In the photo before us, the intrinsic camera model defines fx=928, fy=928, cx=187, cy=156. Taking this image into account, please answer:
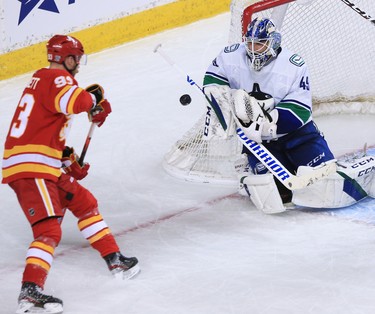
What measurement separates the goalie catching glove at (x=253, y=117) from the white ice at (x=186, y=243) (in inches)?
13.2

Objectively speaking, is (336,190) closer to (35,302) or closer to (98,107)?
(98,107)

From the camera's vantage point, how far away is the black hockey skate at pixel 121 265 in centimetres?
318

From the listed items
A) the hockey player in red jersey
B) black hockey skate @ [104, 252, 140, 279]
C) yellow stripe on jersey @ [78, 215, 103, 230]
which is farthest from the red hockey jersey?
black hockey skate @ [104, 252, 140, 279]

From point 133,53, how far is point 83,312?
3.28m

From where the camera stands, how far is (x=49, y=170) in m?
3.12

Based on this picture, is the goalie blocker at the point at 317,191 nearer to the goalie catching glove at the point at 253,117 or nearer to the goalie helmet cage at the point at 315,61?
the goalie catching glove at the point at 253,117

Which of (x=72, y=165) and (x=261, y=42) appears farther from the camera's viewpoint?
(x=261, y=42)

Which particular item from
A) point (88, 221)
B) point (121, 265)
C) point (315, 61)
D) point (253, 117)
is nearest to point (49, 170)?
point (88, 221)

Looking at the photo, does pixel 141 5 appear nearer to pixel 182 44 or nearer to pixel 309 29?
pixel 182 44

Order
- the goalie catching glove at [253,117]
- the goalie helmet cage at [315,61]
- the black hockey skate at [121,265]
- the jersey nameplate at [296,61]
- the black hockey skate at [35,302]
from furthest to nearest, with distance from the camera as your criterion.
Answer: the goalie helmet cage at [315,61] < the jersey nameplate at [296,61] < the goalie catching glove at [253,117] < the black hockey skate at [121,265] < the black hockey skate at [35,302]

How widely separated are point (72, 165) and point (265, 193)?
79 cm

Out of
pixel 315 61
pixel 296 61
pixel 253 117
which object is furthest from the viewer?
pixel 315 61

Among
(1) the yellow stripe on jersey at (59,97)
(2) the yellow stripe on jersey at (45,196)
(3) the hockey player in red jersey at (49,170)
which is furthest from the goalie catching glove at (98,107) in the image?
(2) the yellow stripe on jersey at (45,196)

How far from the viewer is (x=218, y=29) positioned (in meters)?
6.29
